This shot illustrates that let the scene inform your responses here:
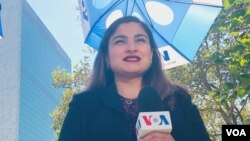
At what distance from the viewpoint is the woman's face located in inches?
110

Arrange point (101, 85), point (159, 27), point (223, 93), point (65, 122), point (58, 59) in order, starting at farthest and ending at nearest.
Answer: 1. point (58, 59)
2. point (223, 93)
3. point (159, 27)
4. point (101, 85)
5. point (65, 122)

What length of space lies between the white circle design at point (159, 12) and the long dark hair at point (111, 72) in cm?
91

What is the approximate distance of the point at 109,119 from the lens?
2.67 m

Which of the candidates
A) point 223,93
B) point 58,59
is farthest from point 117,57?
point 58,59

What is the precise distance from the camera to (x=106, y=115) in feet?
8.84

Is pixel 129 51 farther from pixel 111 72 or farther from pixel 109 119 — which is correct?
pixel 109 119

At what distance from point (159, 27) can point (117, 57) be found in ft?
3.95

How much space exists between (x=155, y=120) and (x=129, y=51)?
0.75 meters

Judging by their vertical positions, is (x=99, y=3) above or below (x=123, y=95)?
above

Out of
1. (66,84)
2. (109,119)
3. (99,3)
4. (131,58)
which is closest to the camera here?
(109,119)

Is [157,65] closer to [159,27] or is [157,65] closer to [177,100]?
[177,100]

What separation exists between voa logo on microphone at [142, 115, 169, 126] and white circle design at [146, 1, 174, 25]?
1.88 meters

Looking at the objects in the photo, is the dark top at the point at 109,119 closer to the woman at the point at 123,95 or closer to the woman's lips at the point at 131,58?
the woman at the point at 123,95

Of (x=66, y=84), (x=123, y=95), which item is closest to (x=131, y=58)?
(x=123, y=95)
